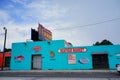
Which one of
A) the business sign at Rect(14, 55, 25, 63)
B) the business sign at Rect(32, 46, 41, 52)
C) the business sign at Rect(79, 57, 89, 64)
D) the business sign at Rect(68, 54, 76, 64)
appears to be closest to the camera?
the business sign at Rect(79, 57, 89, 64)

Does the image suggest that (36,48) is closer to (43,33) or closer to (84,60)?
(43,33)

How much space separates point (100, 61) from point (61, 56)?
6929 mm

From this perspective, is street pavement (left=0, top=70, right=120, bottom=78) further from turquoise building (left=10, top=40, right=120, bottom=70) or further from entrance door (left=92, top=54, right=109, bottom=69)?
turquoise building (left=10, top=40, right=120, bottom=70)

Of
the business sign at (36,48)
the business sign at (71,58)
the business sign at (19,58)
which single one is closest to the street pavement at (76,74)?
the business sign at (71,58)

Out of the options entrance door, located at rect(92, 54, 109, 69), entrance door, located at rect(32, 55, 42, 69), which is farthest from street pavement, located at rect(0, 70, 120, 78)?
entrance door, located at rect(32, 55, 42, 69)

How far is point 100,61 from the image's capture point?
97.6 feet

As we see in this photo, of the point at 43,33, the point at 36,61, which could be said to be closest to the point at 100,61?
the point at 36,61

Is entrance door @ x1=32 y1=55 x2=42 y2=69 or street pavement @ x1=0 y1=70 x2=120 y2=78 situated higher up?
entrance door @ x1=32 y1=55 x2=42 y2=69

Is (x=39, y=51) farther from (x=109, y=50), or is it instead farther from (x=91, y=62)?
(x=109, y=50)

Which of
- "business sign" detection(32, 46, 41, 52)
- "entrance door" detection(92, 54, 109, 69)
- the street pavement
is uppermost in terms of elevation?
"business sign" detection(32, 46, 41, 52)

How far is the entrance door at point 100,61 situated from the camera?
29516mm

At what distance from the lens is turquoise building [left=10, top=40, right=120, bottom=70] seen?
96.4 feet

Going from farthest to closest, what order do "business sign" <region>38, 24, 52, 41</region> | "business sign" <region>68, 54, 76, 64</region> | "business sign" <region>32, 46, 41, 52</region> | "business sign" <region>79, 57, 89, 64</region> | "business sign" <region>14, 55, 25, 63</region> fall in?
"business sign" <region>38, 24, 52, 41</region> → "business sign" <region>14, 55, 25, 63</region> → "business sign" <region>32, 46, 41, 52</region> → "business sign" <region>68, 54, 76, 64</region> → "business sign" <region>79, 57, 89, 64</region>

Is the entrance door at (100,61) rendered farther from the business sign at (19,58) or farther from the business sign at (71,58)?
the business sign at (19,58)
